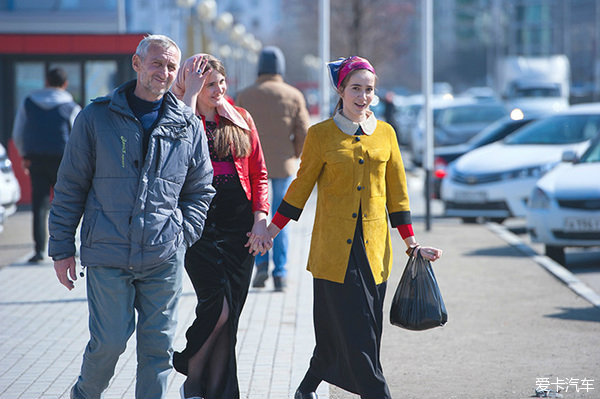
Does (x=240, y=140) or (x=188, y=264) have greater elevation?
(x=240, y=140)

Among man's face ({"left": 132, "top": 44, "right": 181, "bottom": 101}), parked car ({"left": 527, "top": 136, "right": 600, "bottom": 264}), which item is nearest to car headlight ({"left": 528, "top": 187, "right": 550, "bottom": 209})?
parked car ({"left": 527, "top": 136, "right": 600, "bottom": 264})

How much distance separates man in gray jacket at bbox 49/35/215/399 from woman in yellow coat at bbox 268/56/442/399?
724 mm

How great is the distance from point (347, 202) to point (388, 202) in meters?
0.29

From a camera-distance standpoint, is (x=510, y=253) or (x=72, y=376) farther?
(x=510, y=253)

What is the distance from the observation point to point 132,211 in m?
4.38

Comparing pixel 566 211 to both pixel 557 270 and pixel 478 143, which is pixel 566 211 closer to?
pixel 557 270

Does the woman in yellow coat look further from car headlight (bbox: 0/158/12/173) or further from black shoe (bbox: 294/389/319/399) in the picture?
car headlight (bbox: 0/158/12/173)

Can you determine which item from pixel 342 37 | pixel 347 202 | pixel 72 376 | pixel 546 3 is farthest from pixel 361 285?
pixel 546 3

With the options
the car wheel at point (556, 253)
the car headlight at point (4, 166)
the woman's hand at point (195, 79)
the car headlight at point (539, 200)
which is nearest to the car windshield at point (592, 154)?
the car headlight at point (539, 200)

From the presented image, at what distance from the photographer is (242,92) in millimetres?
8906

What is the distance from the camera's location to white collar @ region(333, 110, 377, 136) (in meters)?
5.07

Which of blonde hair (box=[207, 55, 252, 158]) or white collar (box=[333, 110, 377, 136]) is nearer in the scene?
white collar (box=[333, 110, 377, 136])

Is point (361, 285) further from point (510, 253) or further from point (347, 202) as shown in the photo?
Answer: point (510, 253)

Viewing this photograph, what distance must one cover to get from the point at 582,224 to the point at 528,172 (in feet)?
11.2
